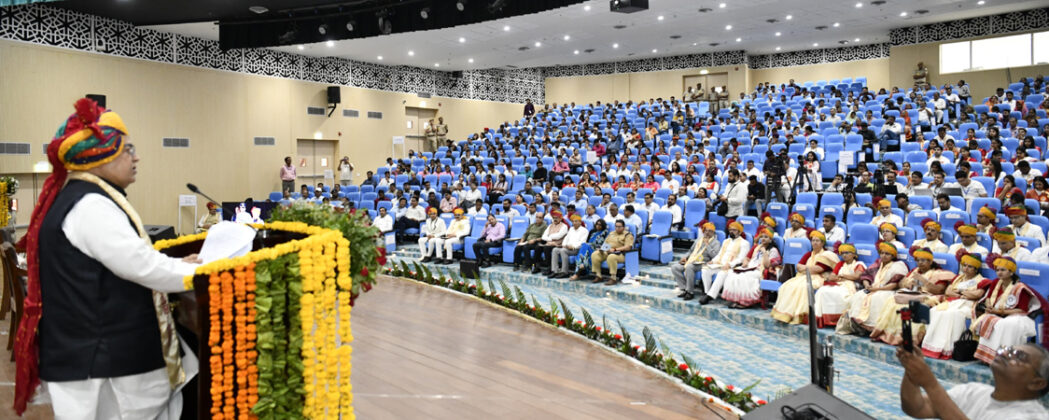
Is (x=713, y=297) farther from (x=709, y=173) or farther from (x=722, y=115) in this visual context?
(x=722, y=115)

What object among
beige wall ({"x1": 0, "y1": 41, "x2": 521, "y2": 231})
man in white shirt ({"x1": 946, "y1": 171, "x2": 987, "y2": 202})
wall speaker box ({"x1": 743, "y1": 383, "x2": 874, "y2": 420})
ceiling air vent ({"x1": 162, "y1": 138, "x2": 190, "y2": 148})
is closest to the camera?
wall speaker box ({"x1": 743, "y1": 383, "x2": 874, "y2": 420})

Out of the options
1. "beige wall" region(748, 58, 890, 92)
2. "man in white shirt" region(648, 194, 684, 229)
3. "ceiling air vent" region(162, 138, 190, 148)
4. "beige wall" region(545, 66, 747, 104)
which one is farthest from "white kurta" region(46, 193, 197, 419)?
"beige wall" region(748, 58, 890, 92)

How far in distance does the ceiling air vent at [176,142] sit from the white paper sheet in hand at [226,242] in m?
13.5

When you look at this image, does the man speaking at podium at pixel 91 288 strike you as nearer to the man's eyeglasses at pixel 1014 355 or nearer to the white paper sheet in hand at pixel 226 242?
the white paper sheet in hand at pixel 226 242

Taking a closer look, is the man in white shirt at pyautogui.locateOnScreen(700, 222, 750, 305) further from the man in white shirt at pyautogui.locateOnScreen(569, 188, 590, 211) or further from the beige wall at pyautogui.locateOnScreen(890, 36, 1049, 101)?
the beige wall at pyautogui.locateOnScreen(890, 36, 1049, 101)

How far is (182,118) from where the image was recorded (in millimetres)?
14117

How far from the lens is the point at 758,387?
4.67 meters

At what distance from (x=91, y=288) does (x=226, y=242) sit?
0.36m

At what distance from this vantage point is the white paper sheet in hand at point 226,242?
2.00 m

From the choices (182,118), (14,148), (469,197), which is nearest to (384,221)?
(469,197)

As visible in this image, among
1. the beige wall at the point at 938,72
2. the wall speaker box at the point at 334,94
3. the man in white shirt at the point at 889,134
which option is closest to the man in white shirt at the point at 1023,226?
the man in white shirt at the point at 889,134

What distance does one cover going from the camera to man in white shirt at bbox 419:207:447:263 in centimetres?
1052

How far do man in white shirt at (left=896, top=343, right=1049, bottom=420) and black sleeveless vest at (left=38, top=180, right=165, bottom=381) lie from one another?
2206 millimetres

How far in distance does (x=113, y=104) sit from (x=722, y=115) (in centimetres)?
1282
